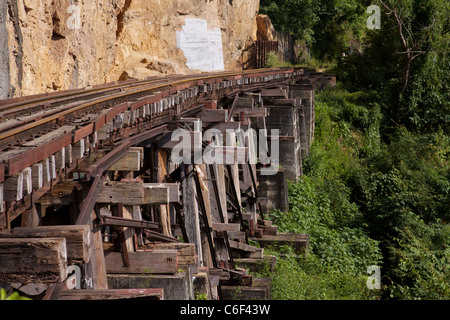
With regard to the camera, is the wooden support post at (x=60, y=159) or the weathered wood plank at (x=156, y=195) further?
the weathered wood plank at (x=156, y=195)

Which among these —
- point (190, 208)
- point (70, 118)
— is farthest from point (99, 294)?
point (190, 208)

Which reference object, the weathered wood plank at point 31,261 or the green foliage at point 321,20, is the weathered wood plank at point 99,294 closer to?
the weathered wood plank at point 31,261

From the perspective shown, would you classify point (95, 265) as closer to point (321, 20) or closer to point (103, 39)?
point (103, 39)

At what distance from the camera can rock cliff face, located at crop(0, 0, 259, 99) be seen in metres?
9.32

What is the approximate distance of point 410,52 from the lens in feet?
64.7

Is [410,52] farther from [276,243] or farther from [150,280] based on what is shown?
[150,280]

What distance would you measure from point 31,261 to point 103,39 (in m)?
12.6

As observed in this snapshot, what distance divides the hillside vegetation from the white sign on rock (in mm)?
4792

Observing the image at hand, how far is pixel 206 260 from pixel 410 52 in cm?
1583

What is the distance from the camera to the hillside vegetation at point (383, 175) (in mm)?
9820

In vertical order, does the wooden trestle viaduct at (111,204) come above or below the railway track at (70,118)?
below

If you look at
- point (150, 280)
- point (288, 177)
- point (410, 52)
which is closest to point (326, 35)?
point (410, 52)

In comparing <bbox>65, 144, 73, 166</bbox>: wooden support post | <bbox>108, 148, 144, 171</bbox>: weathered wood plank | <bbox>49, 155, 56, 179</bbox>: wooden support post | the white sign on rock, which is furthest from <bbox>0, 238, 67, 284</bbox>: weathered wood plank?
the white sign on rock

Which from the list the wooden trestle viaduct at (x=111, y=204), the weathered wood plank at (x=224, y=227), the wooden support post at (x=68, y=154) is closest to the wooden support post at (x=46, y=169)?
the wooden trestle viaduct at (x=111, y=204)
